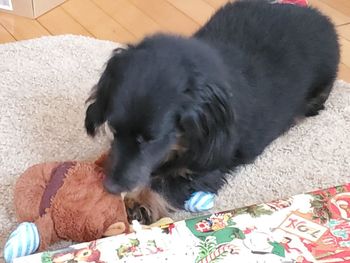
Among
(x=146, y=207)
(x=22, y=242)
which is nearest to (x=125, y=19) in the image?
(x=146, y=207)

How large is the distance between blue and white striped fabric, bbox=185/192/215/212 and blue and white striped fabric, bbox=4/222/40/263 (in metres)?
0.36

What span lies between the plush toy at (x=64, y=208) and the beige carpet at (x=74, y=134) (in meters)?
0.16

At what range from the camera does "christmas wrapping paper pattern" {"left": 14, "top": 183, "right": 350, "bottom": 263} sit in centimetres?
103

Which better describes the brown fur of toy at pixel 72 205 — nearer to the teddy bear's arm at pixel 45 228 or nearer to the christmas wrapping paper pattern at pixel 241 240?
the teddy bear's arm at pixel 45 228

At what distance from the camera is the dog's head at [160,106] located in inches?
42.4

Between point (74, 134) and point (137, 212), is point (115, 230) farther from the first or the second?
point (74, 134)

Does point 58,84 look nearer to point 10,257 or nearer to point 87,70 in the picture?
point 87,70

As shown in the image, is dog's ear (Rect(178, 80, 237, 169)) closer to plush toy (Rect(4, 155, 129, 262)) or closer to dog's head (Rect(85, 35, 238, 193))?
dog's head (Rect(85, 35, 238, 193))

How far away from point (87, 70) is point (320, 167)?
711 mm

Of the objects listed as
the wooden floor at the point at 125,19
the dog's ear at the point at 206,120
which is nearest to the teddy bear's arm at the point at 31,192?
the dog's ear at the point at 206,120

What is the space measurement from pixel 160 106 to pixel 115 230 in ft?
0.89

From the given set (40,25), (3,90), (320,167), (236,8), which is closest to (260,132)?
(320,167)

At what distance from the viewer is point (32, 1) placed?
6.49 ft

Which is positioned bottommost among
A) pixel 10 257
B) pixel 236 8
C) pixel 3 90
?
pixel 3 90
